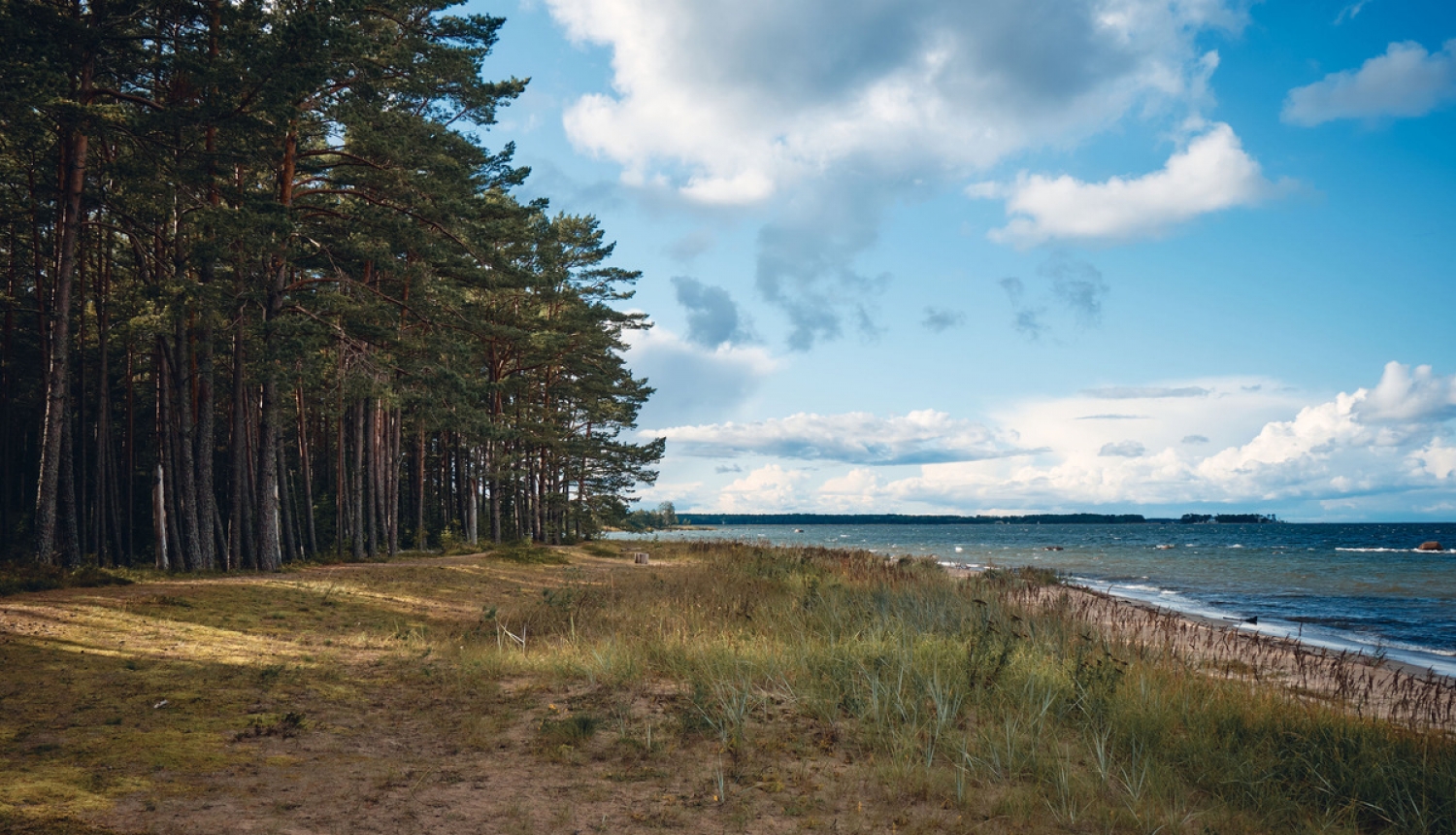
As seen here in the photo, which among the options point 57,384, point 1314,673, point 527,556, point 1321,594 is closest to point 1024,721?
point 1314,673

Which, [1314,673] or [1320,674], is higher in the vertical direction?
[1320,674]

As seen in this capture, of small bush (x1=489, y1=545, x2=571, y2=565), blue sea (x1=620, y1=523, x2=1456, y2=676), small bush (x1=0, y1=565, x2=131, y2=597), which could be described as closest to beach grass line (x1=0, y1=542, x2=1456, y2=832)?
small bush (x1=0, y1=565, x2=131, y2=597)

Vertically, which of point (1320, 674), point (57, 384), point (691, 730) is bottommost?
point (1320, 674)

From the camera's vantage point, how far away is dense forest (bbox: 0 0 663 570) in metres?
13.6

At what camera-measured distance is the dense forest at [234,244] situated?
13.6 metres

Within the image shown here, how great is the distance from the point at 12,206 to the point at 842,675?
2651 cm

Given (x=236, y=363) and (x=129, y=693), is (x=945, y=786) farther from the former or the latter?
(x=236, y=363)

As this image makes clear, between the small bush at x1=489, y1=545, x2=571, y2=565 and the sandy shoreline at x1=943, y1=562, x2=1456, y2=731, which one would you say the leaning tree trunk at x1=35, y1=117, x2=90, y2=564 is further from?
the sandy shoreline at x1=943, y1=562, x2=1456, y2=731

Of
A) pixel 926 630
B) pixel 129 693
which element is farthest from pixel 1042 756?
pixel 129 693

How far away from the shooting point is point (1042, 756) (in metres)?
5.62

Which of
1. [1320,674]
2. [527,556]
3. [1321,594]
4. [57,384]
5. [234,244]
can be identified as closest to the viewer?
[1320,674]

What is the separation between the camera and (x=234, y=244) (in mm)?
16875

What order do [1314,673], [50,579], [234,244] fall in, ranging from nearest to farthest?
[1314,673], [50,579], [234,244]

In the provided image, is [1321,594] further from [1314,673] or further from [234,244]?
[234,244]
